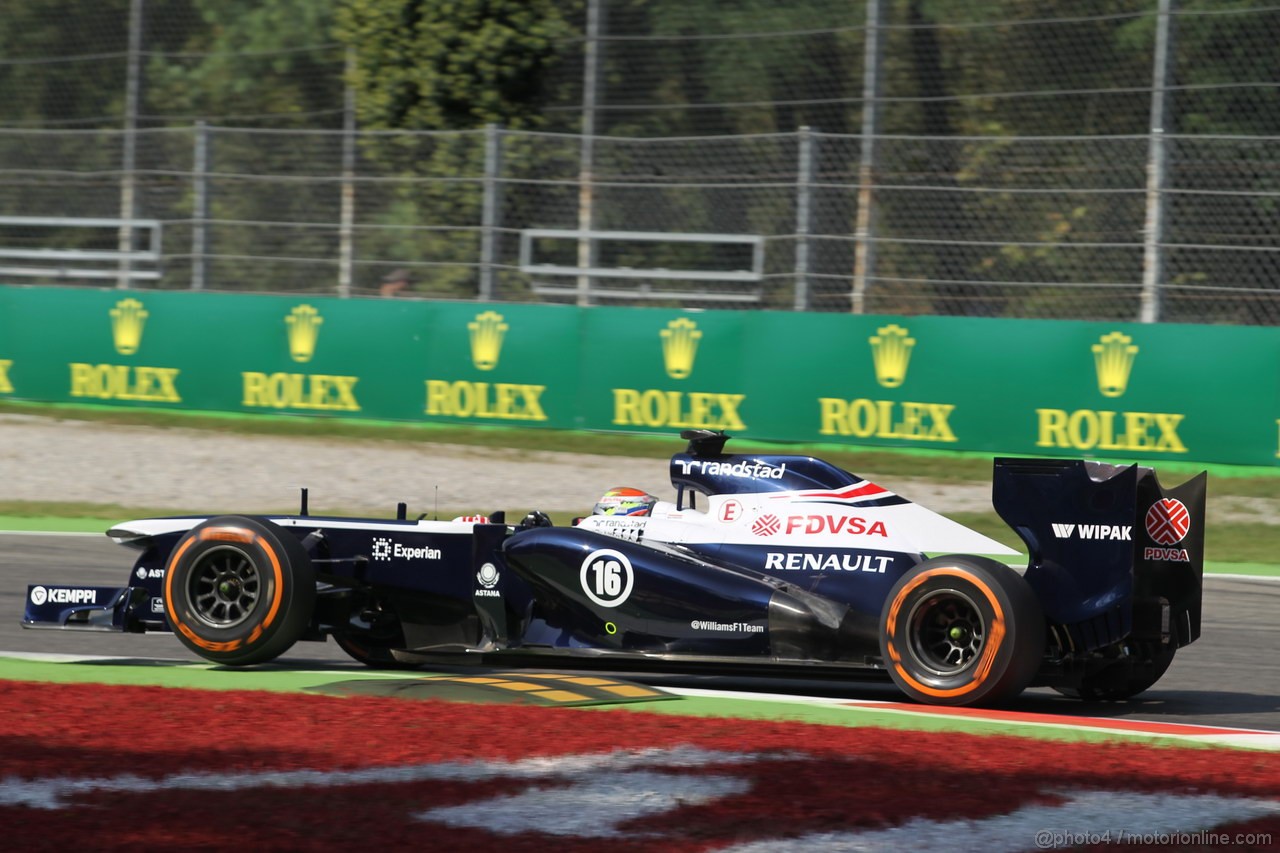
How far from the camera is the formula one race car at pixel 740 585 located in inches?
289

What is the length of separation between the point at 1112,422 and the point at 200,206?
407 inches

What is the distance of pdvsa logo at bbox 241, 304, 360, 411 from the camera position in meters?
19.2

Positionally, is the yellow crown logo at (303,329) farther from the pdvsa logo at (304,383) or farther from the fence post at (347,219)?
the fence post at (347,219)

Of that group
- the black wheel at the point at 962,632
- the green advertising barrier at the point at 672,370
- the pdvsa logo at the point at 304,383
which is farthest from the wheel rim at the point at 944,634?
the pdvsa logo at the point at 304,383

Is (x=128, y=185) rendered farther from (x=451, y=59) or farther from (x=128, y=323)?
(x=451, y=59)

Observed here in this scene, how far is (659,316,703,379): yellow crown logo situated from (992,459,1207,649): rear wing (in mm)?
10063

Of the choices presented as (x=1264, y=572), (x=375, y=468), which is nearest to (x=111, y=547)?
(x=375, y=468)

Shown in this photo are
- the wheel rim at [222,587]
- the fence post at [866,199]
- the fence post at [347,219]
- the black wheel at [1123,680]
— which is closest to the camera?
the black wheel at [1123,680]

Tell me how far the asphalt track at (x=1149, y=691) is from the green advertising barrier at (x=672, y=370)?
3487 millimetres

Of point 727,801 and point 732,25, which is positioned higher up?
point 732,25

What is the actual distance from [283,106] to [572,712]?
19.8 m

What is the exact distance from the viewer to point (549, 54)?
A: 22.3m

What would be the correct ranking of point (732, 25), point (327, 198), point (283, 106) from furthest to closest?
1. point (283, 106)
2. point (732, 25)
3. point (327, 198)

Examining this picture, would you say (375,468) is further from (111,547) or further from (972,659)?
(972,659)
